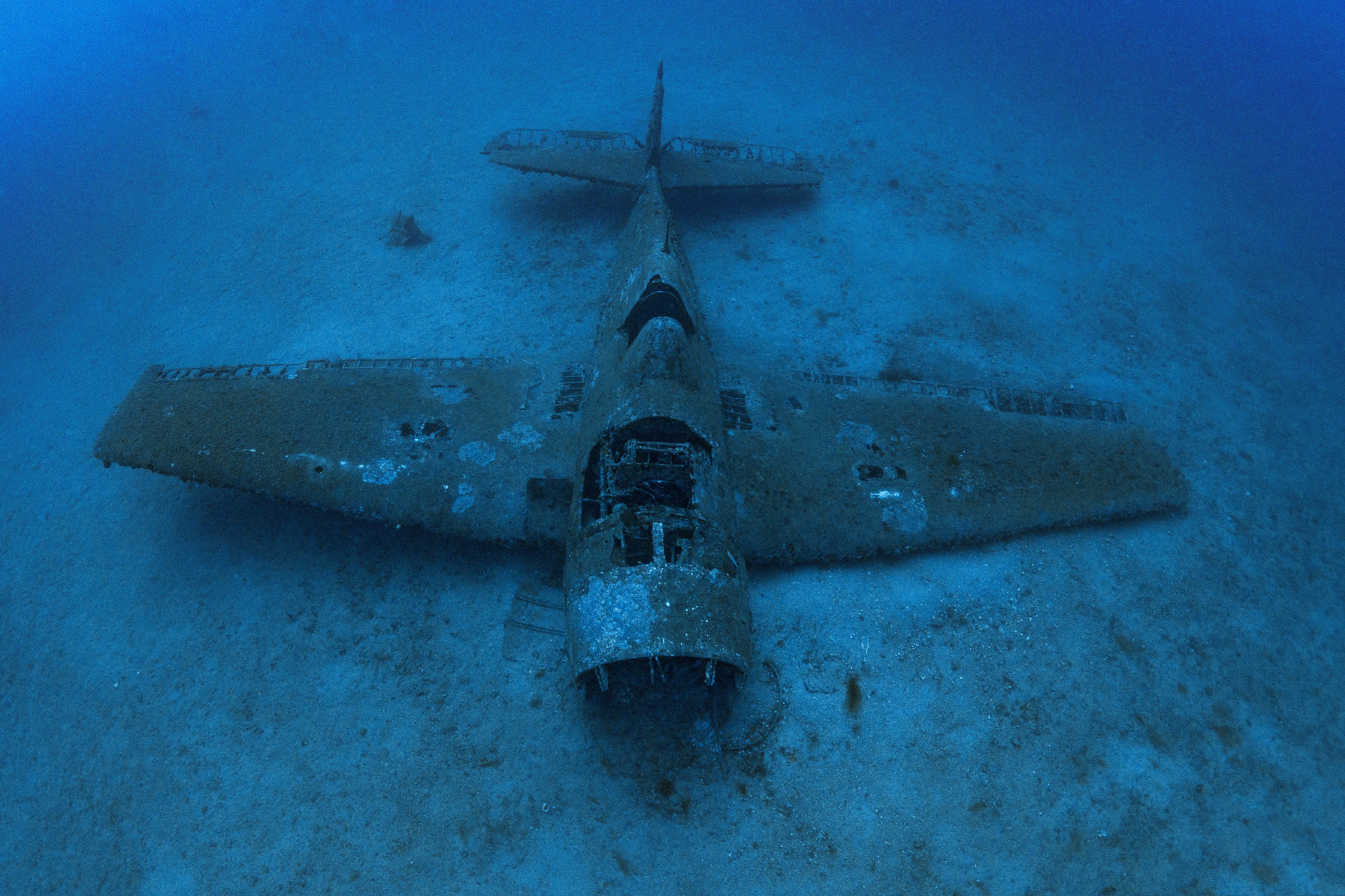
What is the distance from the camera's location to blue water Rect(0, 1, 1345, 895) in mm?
7352

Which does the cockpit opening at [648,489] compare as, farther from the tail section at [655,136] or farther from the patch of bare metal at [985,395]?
the tail section at [655,136]

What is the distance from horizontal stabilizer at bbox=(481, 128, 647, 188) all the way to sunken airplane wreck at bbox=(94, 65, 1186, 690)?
412cm

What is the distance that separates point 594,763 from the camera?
7.59 m

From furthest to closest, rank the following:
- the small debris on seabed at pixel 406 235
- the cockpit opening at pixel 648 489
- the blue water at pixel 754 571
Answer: the small debris on seabed at pixel 406 235, the blue water at pixel 754 571, the cockpit opening at pixel 648 489

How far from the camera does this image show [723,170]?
1373 cm

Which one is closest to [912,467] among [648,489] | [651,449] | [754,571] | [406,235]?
[754,571]

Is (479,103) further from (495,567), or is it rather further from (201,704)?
(201,704)

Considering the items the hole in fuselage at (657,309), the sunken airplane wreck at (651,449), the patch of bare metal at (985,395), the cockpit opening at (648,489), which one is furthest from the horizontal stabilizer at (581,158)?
the cockpit opening at (648,489)

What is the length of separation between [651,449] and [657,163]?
866 cm

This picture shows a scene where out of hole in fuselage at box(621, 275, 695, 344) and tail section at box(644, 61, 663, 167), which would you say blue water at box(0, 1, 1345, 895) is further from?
hole in fuselage at box(621, 275, 695, 344)

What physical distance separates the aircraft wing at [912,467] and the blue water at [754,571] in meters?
0.97

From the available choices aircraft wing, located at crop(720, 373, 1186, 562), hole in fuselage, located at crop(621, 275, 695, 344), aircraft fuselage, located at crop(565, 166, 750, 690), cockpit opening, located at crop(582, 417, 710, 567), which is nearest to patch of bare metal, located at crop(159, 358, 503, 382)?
aircraft fuselage, located at crop(565, 166, 750, 690)

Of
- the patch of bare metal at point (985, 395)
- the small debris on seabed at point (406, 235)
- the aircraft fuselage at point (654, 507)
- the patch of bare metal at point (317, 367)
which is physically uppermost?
the small debris on seabed at point (406, 235)

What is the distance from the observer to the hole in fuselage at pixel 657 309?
9.24 metres
